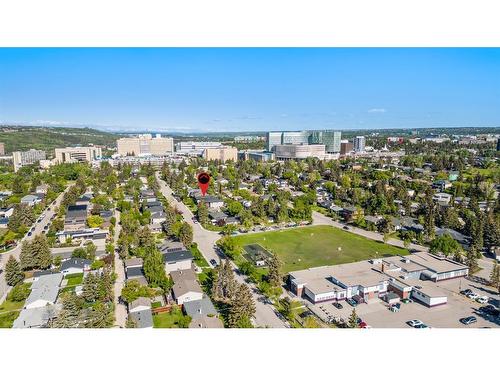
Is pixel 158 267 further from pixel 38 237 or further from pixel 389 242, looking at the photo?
pixel 389 242

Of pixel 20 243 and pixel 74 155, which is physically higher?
pixel 74 155

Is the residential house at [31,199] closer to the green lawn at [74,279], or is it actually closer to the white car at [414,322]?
the green lawn at [74,279]

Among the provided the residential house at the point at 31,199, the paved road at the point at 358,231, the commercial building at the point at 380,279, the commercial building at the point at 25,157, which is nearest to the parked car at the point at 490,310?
the commercial building at the point at 380,279

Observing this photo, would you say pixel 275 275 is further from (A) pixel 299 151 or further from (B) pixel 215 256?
(A) pixel 299 151

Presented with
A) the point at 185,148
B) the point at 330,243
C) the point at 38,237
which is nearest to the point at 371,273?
the point at 330,243

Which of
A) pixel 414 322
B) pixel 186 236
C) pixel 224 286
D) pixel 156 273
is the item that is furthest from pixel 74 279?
pixel 414 322

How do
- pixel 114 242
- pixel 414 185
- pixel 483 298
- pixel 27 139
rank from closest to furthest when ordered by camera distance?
pixel 483 298
pixel 114 242
pixel 414 185
pixel 27 139

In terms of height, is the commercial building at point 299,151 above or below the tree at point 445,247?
above
